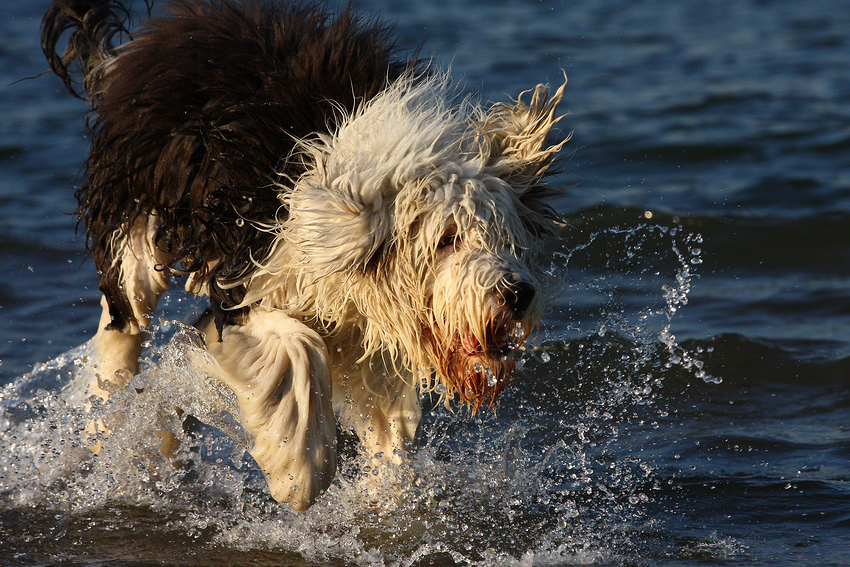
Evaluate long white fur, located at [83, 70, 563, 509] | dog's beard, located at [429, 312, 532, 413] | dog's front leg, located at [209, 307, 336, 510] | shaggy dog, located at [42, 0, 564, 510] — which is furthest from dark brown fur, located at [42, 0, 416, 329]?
dog's beard, located at [429, 312, 532, 413]

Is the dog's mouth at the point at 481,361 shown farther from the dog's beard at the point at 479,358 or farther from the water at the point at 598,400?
the water at the point at 598,400

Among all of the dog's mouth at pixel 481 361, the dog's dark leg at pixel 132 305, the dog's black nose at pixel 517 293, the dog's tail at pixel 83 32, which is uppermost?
the dog's tail at pixel 83 32

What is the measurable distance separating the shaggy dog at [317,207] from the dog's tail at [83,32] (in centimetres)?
49

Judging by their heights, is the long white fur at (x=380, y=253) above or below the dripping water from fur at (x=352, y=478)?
above

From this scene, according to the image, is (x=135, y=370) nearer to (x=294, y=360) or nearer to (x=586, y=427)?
(x=294, y=360)

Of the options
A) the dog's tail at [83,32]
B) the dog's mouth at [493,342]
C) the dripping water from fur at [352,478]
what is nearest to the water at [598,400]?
the dripping water from fur at [352,478]

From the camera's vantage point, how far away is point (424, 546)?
3.72 meters

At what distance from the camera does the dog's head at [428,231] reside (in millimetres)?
3135

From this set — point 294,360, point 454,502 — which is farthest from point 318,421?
point 454,502

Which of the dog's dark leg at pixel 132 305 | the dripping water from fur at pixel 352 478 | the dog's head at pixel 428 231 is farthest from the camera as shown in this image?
the dog's dark leg at pixel 132 305

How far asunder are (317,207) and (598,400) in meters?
2.52

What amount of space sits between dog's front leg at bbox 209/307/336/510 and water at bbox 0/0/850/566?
38 cm

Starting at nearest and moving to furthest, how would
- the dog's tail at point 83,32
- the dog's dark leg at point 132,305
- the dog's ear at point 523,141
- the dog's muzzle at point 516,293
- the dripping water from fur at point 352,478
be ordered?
the dog's muzzle at point 516,293 → the dog's ear at point 523,141 → the dripping water from fur at point 352,478 → the dog's dark leg at point 132,305 → the dog's tail at point 83,32

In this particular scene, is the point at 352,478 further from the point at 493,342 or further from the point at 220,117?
the point at 220,117
